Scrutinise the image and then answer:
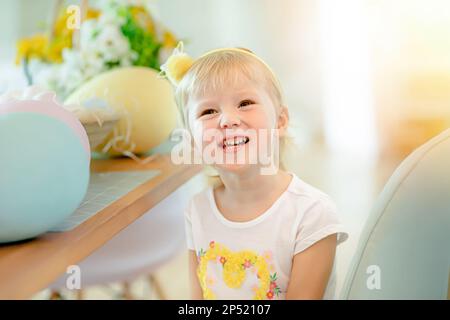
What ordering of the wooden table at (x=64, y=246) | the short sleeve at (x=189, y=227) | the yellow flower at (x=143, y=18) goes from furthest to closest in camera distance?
the yellow flower at (x=143, y=18), the short sleeve at (x=189, y=227), the wooden table at (x=64, y=246)

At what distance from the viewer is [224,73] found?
2.25 feet

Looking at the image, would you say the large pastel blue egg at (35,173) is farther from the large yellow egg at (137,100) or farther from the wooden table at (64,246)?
the large yellow egg at (137,100)

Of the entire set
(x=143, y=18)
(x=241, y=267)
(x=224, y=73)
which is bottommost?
(x=241, y=267)

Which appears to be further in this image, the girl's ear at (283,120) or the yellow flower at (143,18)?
the yellow flower at (143,18)

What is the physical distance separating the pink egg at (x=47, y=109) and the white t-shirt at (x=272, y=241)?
0.20 metres

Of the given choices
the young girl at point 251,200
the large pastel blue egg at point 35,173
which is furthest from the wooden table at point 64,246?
the young girl at point 251,200

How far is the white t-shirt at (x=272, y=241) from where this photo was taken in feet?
2.31

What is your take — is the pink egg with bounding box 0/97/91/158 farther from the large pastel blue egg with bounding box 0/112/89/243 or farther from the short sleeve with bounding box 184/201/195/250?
the short sleeve with bounding box 184/201/195/250

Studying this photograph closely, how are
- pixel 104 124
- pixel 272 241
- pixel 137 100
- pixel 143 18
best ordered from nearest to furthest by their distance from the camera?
1. pixel 272 241
2. pixel 104 124
3. pixel 137 100
4. pixel 143 18

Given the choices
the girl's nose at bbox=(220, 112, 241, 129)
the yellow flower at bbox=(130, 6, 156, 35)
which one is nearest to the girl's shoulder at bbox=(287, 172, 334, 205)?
the girl's nose at bbox=(220, 112, 241, 129)

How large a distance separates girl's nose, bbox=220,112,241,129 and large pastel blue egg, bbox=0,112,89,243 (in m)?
0.16

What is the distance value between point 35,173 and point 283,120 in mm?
299

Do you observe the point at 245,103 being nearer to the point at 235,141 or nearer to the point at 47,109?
the point at 235,141

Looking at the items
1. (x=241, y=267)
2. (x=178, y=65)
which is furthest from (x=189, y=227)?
(x=178, y=65)
